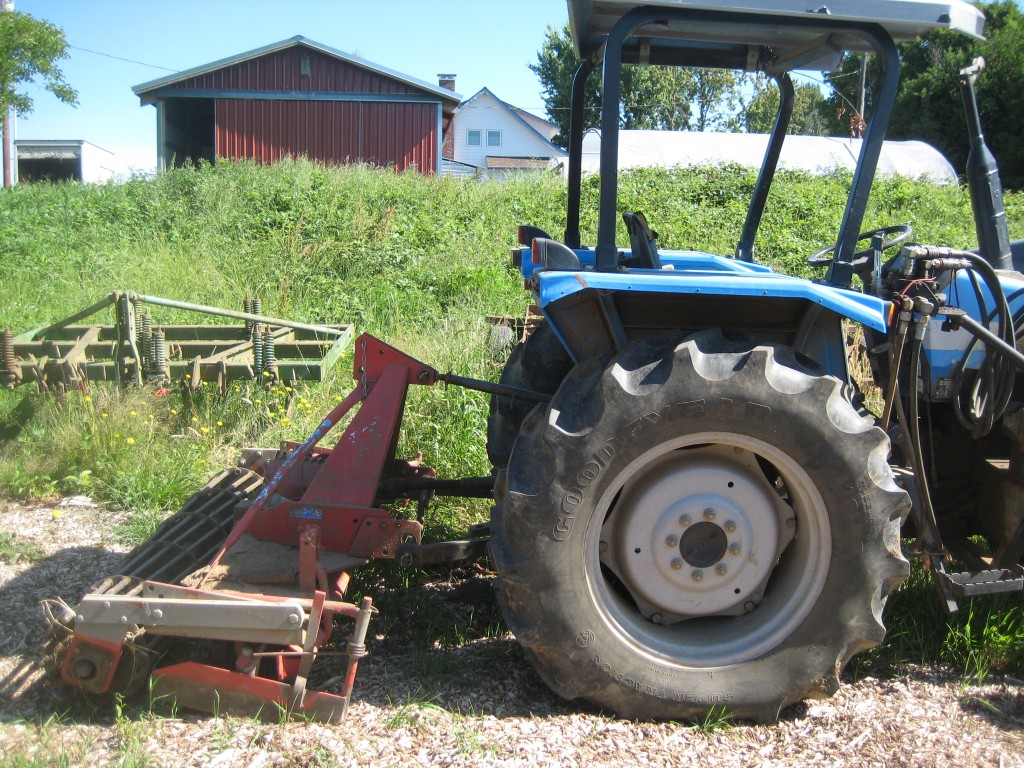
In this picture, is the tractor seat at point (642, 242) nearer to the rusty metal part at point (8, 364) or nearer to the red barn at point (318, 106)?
the rusty metal part at point (8, 364)

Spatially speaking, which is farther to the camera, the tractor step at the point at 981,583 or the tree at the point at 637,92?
the tree at the point at 637,92

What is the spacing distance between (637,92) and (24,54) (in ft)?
69.8

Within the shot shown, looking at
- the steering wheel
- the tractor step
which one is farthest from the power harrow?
the tractor step

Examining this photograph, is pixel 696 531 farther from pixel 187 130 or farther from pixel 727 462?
pixel 187 130

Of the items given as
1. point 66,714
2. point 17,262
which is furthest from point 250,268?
point 66,714

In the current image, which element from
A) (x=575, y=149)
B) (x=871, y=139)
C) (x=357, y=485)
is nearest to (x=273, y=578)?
(x=357, y=485)

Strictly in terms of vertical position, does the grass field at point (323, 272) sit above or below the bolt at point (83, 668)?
above

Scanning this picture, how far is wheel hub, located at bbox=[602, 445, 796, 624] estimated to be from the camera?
9.32 ft

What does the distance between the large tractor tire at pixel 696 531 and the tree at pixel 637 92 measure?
28.0m

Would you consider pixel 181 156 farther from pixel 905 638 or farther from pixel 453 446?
pixel 905 638

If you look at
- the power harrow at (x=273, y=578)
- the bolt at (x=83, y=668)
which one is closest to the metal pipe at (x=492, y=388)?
the power harrow at (x=273, y=578)

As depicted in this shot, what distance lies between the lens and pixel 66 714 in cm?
274

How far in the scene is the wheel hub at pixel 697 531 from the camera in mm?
2842

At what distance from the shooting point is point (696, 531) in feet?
9.36
